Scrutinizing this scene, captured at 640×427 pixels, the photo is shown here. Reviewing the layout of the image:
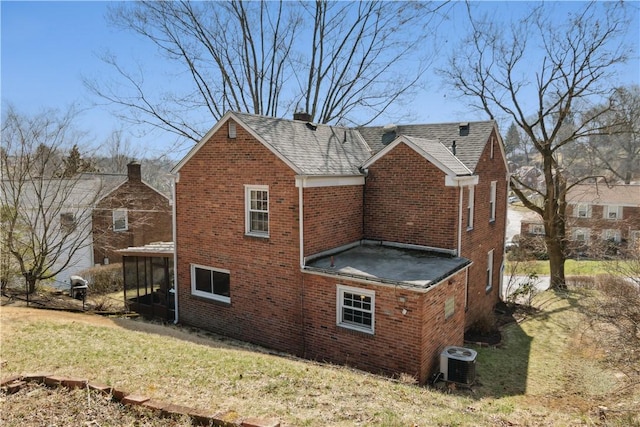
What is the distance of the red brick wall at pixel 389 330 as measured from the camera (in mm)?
11019

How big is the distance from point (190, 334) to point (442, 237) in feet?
29.9

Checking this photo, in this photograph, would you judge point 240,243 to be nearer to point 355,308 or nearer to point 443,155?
point 355,308

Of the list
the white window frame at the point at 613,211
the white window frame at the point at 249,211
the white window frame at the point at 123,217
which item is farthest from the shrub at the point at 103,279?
the white window frame at the point at 613,211

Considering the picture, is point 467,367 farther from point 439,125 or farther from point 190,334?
point 439,125

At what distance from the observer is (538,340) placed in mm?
16172

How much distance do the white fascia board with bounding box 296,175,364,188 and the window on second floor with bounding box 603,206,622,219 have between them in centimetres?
3983

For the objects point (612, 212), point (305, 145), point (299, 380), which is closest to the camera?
point (299, 380)

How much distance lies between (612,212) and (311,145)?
4160 centimetres

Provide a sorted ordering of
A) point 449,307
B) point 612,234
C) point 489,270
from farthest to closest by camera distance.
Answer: point 612,234
point 489,270
point 449,307

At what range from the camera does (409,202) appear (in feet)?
48.5

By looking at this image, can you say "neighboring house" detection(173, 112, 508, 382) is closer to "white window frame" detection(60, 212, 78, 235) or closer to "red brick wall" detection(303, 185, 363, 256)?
"red brick wall" detection(303, 185, 363, 256)

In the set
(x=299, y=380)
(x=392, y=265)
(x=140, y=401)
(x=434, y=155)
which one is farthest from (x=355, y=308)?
(x=140, y=401)

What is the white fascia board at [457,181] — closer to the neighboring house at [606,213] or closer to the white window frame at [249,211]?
the white window frame at [249,211]

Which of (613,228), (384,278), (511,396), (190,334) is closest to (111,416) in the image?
(384,278)
